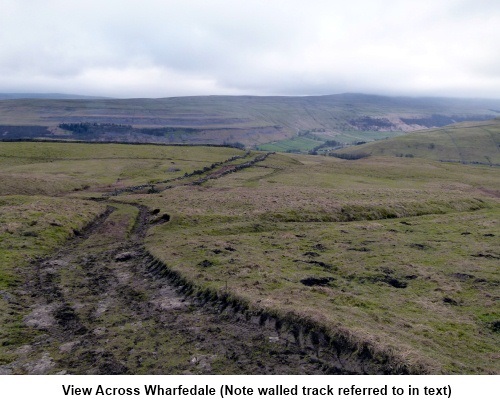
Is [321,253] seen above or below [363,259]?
below

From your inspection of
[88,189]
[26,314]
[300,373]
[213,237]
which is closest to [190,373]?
[300,373]

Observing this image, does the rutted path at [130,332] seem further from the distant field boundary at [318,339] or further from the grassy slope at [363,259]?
the grassy slope at [363,259]

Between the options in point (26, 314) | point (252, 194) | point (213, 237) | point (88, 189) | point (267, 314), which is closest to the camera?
point (267, 314)

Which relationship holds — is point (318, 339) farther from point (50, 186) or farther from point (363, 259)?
point (50, 186)

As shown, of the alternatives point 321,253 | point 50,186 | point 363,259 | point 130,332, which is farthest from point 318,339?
point 50,186

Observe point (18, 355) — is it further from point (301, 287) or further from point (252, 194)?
point (252, 194)

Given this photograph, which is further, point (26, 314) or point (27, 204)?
point (27, 204)
